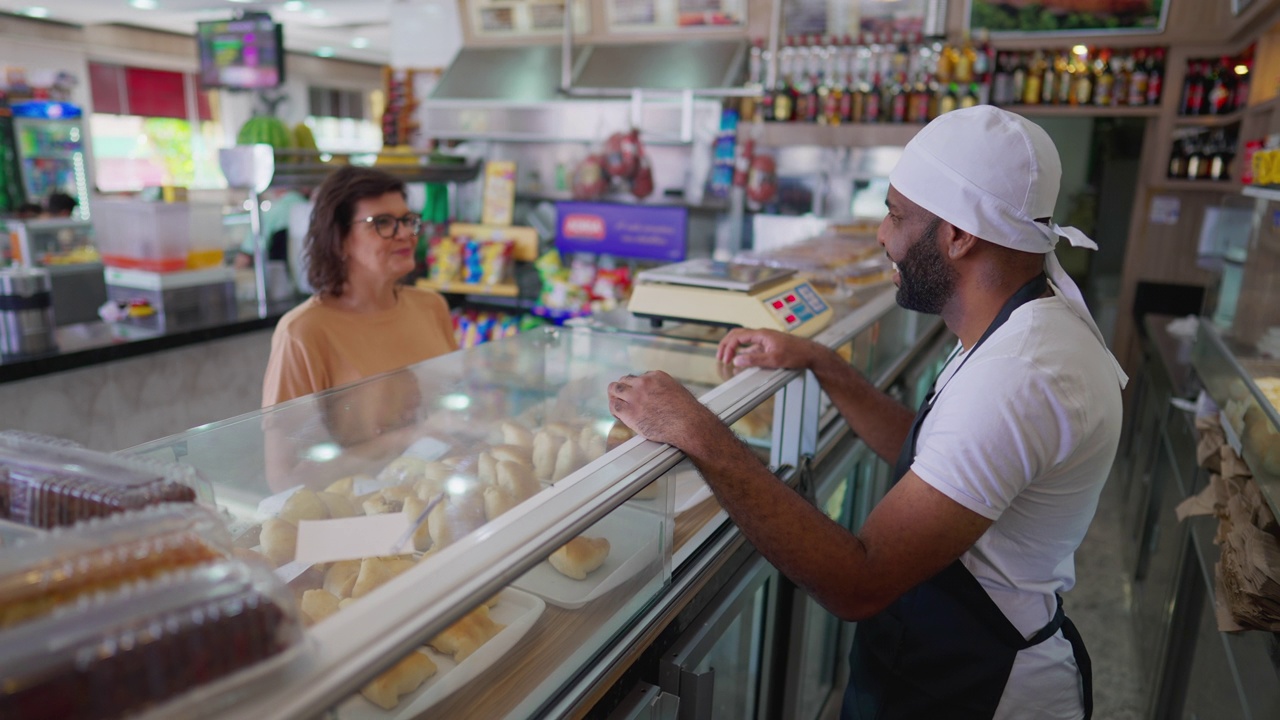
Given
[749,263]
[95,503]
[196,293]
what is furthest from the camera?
[196,293]

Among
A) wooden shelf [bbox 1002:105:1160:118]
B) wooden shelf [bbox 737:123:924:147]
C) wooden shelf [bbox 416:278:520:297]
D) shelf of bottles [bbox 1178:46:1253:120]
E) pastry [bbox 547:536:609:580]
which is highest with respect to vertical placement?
shelf of bottles [bbox 1178:46:1253:120]

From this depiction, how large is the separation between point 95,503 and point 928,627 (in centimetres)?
123

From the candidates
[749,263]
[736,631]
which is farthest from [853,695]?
[749,263]

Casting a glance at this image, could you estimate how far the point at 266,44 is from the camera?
7.10 meters

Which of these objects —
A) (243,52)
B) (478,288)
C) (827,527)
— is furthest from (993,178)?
(243,52)

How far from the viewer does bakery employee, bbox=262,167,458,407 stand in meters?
2.22

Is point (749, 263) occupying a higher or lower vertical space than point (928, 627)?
higher

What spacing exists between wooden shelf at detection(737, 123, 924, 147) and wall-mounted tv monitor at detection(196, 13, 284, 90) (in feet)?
15.0

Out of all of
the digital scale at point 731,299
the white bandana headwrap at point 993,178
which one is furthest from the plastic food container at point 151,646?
the digital scale at point 731,299

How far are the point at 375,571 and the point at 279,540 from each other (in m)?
0.18

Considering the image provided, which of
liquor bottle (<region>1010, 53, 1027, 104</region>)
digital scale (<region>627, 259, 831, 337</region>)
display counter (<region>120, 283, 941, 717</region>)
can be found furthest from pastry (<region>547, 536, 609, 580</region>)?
liquor bottle (<region>1010, 53, 1027, 104</region>)

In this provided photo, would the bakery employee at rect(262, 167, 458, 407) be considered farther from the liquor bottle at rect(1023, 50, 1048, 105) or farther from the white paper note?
the liquor bottle at rect(1023, 50, 1048, 105)

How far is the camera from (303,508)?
112 centimetres

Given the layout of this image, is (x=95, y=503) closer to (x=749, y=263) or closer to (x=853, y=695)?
(x=853, y=695)
